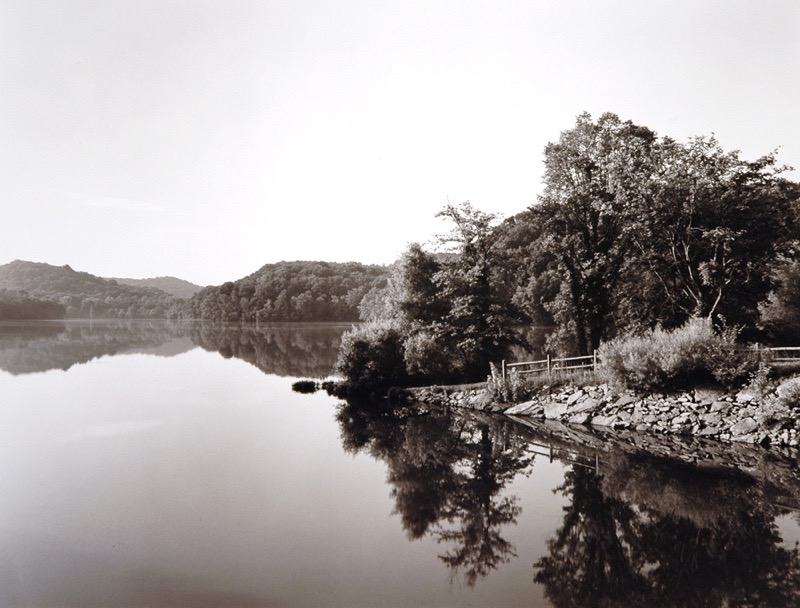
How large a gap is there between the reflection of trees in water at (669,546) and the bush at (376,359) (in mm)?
15829

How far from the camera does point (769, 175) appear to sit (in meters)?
24.5

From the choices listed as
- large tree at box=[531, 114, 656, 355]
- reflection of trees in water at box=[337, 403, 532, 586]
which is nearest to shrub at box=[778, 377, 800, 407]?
reflection of trees in water at box=[337, 403, 532, 586]

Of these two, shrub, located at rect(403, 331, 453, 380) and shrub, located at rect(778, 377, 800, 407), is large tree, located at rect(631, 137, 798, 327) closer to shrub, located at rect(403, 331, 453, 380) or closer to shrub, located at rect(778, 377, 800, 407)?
shrub, located at rect(778, 377, 800, 407)

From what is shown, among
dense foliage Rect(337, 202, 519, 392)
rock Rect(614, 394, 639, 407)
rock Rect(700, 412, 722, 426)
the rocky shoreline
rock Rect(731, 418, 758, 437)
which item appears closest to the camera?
the rocky shoreline

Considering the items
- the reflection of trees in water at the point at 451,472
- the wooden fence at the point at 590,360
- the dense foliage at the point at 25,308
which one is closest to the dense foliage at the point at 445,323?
the wooden fence at the point at 590,360

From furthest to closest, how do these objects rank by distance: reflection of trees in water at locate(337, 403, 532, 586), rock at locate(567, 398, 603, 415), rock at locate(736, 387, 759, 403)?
rock at locate(567, 398, 603, 415) → rock at locate(736, 387, 759, 403) → reflection of trees in water at locate(337, 403, 532, 586)

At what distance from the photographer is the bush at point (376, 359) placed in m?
29.3

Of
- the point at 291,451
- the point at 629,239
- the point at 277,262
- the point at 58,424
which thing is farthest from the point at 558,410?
the point at 277,262

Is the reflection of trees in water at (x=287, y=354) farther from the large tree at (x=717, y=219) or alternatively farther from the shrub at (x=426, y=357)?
the large tree at (x=717, y=219)

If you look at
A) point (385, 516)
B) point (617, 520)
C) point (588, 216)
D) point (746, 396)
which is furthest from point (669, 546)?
point (588, 216)

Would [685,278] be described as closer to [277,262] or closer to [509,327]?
[509,327]

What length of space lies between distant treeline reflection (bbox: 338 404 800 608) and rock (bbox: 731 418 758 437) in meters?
3.04

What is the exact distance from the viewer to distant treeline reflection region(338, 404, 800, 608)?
8664 mm

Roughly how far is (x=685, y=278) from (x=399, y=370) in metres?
15.1
